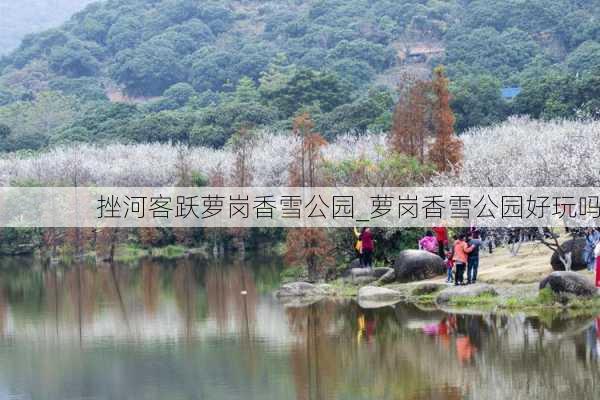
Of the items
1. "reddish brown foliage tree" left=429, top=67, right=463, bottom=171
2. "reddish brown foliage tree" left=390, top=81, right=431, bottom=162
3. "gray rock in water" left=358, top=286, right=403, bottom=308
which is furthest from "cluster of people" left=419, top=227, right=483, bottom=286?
"reddish brown foliage tree" left=390, top=81, right=431, bottom=162

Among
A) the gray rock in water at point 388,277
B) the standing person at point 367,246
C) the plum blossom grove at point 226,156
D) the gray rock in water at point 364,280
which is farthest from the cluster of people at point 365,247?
the plum blossom grove at point 226,156

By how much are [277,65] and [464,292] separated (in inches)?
3850

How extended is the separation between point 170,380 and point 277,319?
28.2 feet

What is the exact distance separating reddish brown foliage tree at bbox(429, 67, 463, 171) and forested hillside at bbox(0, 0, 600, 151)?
2145 cm

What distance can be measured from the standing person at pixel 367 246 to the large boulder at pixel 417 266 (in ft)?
5.61

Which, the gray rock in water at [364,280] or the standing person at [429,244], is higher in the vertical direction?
the standing person at [429,244]

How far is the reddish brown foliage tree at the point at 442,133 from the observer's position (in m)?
45.5

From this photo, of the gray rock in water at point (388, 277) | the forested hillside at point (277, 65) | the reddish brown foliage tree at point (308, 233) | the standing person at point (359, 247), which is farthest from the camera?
the forested hillside at point (277, 65)

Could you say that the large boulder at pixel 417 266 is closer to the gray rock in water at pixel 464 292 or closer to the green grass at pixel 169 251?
the gray rock in water at pixel 464 292

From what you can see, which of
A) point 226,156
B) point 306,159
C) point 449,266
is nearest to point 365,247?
point 449,266

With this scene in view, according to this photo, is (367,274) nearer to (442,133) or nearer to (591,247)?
(591,247)

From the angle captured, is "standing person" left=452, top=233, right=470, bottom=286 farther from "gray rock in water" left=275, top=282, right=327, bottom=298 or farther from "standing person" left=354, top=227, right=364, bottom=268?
"standing person" left=354, top=227, right=364, bottom=268

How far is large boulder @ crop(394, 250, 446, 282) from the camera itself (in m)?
34.4

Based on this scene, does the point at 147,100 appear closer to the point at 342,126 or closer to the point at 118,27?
the point at 118,27
